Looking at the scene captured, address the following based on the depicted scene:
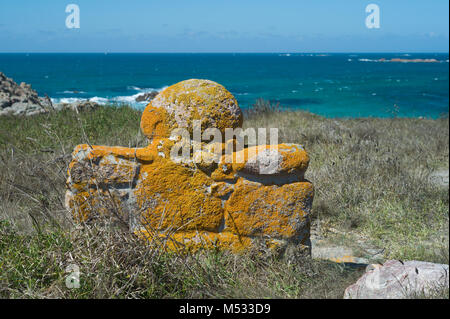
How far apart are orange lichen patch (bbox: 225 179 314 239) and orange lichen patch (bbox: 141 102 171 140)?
729mm

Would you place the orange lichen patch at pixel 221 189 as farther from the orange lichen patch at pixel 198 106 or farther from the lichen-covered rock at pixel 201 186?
the orange lichen patch at pixel 198 106

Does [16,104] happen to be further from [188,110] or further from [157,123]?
[188,110]

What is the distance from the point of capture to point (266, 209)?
10.1ft

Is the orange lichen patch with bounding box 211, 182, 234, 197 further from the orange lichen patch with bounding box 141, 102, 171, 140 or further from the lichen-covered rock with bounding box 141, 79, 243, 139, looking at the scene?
the orange lichen patch with bounding box 141, 102, 171, 140

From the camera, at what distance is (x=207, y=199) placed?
10.0ft

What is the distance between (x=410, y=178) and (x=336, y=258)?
2731 mm

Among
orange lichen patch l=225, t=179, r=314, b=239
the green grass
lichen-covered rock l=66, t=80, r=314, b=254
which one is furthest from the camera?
orange lichen patch l=225, t=179, r=314, b=239

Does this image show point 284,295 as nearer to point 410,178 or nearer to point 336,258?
point 336,258

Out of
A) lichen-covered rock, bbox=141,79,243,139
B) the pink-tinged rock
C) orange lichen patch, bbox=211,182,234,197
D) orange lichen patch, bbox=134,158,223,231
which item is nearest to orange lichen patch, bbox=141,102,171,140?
lichen-covered rock, bbox=141,79,243,139

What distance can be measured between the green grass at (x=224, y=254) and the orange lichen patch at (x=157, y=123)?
0.87 ft

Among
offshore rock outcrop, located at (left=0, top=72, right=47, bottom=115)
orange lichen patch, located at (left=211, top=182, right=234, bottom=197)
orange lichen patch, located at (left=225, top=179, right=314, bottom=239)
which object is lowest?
orange lichen patch, located at (left=225, top=179, right=314, bottom=239)

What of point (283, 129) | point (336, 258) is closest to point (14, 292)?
point (336, 258)

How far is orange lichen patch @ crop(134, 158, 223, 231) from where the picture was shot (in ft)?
9.87
